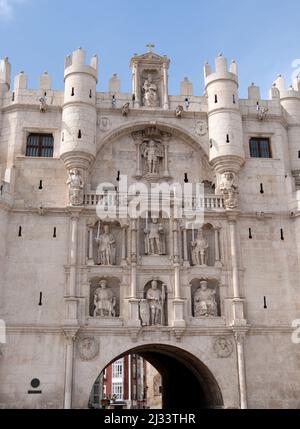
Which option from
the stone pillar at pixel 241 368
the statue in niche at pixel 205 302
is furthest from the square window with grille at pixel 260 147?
the stone pillar at pixel 241 368

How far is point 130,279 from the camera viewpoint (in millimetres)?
24906

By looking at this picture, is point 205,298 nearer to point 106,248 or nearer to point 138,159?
point 106,248

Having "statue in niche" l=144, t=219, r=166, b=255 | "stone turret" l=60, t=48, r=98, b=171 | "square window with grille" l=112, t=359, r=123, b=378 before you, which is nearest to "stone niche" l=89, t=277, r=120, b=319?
"statue in niche" l=144, t=219, r=166, b=255

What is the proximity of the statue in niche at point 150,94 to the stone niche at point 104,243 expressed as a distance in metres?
6.75

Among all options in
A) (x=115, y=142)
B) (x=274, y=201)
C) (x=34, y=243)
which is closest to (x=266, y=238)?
(x=274, y=201)

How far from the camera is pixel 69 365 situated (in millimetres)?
23141

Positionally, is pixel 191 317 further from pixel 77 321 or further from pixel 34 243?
pixel 34 243

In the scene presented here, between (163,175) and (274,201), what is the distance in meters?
5.49

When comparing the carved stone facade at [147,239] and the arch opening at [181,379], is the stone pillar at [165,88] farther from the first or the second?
the arch opening at [181,379]

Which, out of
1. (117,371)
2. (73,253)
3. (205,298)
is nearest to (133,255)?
(73,253)

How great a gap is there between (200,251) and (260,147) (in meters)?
6.82

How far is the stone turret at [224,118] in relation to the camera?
27.2 m

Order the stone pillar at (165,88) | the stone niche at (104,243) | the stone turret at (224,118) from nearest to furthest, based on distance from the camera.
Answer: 1. the stone niche at (104,243)
2. the stone turret at (224,118)
3. the stone pillar at (165,88)

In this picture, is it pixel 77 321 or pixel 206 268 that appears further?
pixel 206 268
